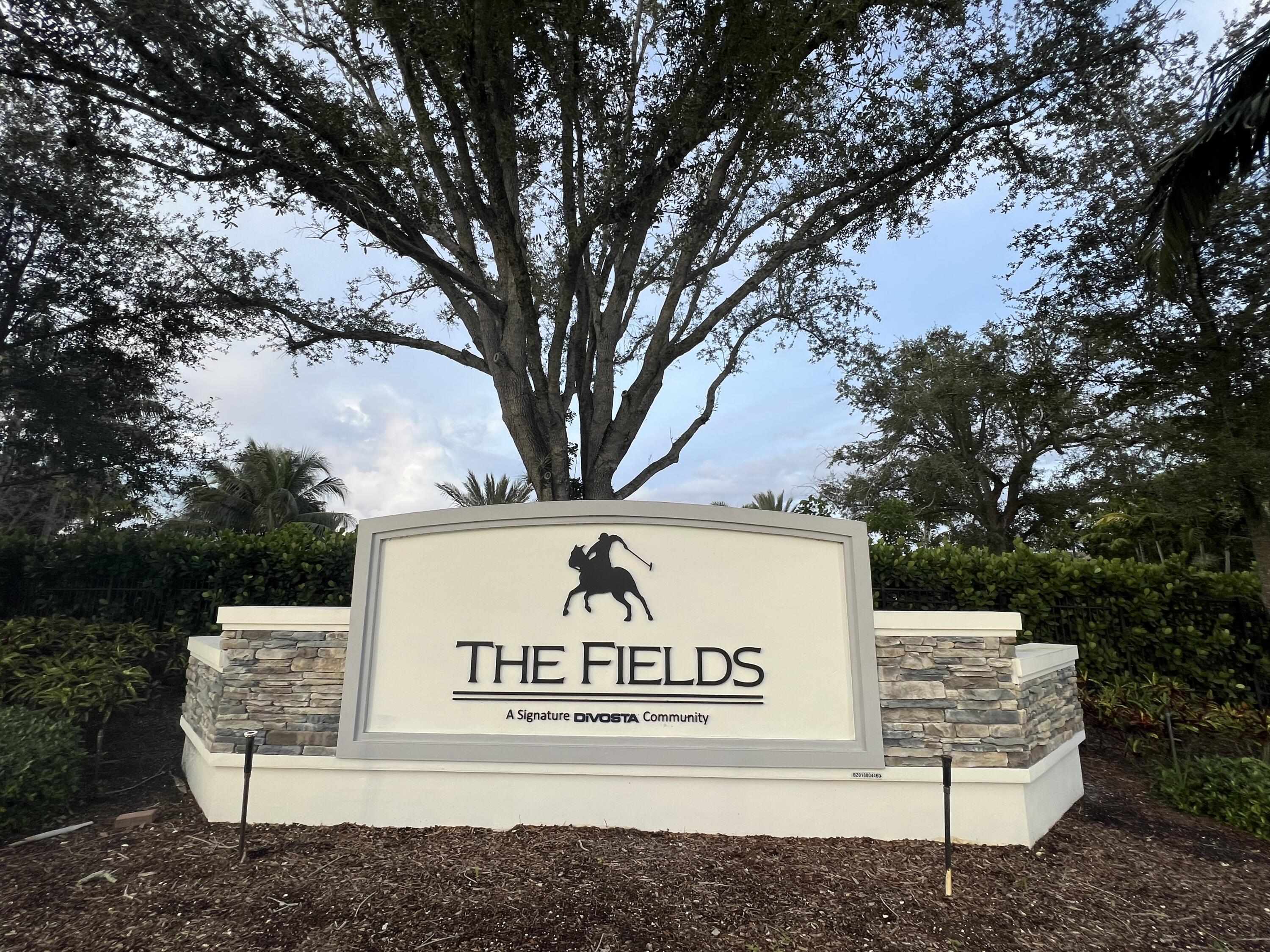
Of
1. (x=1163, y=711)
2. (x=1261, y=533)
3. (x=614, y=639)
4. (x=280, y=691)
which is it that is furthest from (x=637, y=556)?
(x=1261, y=533)

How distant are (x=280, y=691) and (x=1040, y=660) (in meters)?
5.28

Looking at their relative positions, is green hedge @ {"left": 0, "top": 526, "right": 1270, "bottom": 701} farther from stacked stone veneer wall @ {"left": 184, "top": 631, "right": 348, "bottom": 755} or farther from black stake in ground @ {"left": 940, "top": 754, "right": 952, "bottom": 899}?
black stake in ground @ {"left": 940, "top": 754, "right": 952, "bottom": 899}

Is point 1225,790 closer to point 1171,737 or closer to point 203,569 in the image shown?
point 1171,737

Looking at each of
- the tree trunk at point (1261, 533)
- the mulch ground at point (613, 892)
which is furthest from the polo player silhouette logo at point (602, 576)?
the tree trunk at point (1261, 533)

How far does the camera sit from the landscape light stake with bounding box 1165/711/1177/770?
557 cm

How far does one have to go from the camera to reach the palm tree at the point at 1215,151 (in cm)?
600

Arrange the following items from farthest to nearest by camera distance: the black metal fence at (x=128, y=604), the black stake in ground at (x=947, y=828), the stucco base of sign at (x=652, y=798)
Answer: the black metal fence at (x=128, y=604) < the stucco base of sign at (x=652, y=798) < the black stake in ground at (x=947, y=828)

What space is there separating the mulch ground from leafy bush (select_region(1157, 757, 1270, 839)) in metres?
0.26

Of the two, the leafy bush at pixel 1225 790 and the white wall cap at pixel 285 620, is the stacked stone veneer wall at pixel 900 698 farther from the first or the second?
the leafy bush at pixel 1225 790

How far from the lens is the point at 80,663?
659cm

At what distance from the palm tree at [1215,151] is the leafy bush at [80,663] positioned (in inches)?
420

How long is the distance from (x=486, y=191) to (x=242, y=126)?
2.85 m

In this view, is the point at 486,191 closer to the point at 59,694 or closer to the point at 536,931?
the point at 59,694

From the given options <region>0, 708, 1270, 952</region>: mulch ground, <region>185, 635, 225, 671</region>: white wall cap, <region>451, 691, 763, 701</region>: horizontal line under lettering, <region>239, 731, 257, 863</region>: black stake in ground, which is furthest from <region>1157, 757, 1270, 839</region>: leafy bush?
<region>185, 635, 225, 671</region>: white wall cap
